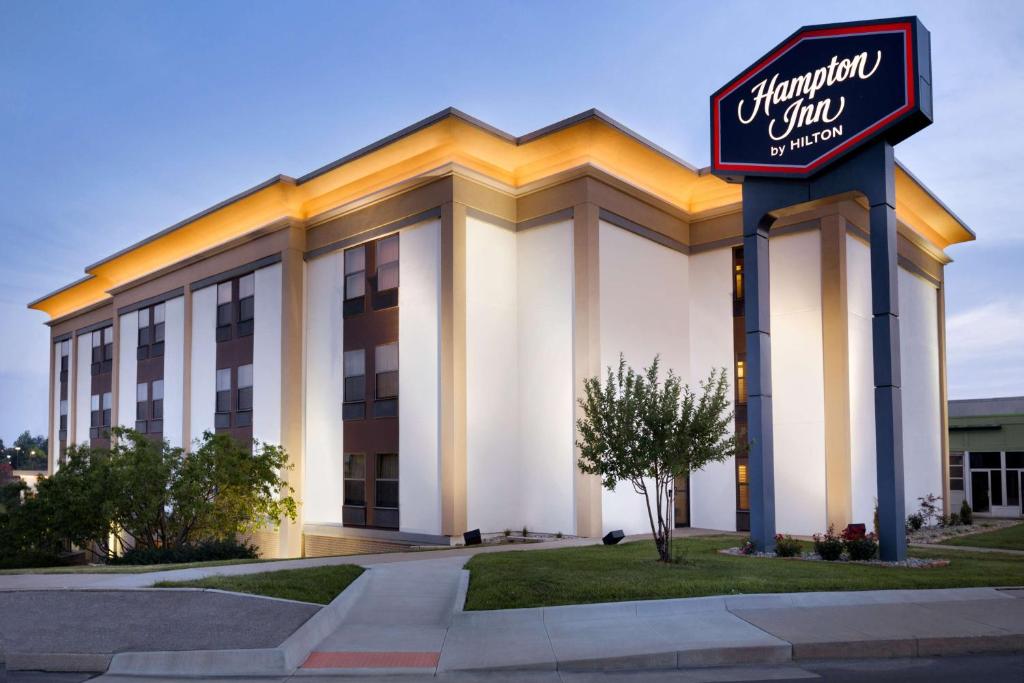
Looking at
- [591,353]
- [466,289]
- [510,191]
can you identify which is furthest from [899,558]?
[510,191]

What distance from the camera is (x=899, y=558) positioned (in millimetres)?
18172

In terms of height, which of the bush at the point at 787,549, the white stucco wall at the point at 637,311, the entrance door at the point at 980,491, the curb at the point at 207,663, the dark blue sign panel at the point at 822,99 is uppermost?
the dark blue sign panel at the point at 822,99

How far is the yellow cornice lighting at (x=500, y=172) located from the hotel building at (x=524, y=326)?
0.29ft

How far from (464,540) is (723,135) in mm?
13754

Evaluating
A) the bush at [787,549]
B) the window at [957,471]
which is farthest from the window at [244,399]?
the window at [957,471]

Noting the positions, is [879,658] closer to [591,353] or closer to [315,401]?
[591,353]

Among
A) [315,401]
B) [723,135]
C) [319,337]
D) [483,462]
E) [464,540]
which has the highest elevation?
[723,135]

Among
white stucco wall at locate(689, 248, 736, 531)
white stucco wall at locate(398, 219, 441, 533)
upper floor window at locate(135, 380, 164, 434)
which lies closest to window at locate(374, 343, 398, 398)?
white stucco wall at locate(398, 219, 441, 533)

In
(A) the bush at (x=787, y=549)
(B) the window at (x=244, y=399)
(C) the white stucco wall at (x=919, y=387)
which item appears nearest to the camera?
(A) the bush at (x=787, y=549)

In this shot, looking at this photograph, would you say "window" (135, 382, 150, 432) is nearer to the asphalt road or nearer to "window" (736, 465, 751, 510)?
"window" (736, 465, 751, 510)

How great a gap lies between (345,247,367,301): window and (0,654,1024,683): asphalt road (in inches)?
849

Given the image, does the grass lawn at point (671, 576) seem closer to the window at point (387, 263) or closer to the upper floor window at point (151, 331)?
the window at point (387, 263)

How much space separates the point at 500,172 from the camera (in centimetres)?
2861

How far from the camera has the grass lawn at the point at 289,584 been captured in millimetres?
13938
